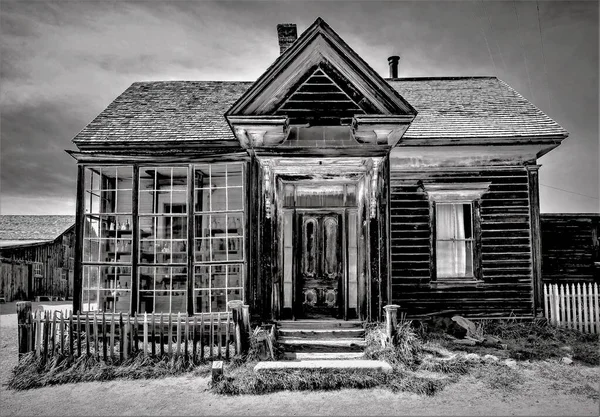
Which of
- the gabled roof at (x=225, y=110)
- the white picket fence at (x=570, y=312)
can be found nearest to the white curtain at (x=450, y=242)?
the gabled roof at (x=225, y=110)

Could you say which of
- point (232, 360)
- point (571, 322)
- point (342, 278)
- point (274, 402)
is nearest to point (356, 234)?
point (342, 278)

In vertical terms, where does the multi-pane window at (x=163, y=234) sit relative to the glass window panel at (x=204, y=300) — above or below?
above

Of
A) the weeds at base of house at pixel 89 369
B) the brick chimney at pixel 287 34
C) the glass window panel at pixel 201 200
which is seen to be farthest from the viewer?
the glass window panel at pixel 201 200

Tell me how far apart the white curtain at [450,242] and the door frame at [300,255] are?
7.30ft

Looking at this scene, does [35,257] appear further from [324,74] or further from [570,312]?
[570,312]

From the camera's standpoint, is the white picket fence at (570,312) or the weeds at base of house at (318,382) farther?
the white picket fence at (570,312)

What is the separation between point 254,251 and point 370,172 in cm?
276

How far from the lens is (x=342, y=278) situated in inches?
379

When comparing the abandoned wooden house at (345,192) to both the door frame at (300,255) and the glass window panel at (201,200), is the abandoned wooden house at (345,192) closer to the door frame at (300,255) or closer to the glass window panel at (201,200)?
the door frame at (300,255)

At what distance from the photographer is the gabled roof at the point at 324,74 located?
25.7ft

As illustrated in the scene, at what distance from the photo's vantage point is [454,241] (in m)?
10.2

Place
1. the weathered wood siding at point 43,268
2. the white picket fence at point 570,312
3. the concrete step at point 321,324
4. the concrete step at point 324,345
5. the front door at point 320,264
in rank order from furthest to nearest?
the weathered wood siding at point 43,268, the white picket fence at point 570,312, the front door at point 320,264, the concrete step at point 321,324, the concrete step at point 324,345

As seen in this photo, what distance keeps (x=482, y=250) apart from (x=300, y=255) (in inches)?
161

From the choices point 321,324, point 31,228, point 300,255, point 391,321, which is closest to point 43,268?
point 31,228
